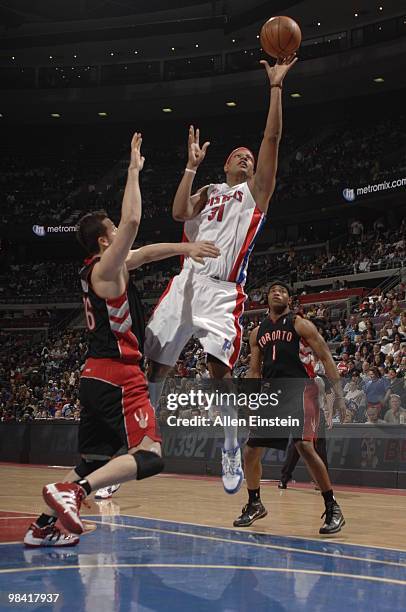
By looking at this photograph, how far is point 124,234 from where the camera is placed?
4816mm

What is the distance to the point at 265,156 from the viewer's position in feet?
19.1

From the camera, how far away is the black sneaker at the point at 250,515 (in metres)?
6.85

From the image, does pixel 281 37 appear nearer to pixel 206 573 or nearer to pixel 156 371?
pixel 156 371

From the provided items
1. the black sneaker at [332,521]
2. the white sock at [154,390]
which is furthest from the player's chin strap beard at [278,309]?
the black sneaker at [332,521]

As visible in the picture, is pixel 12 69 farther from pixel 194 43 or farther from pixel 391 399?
pixel 391 399

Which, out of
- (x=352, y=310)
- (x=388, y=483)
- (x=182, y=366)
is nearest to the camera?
(x=388, y=483)

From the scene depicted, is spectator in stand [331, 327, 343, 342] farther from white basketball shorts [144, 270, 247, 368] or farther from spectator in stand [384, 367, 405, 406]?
white basketball shorts [144, 270, 247, 368]

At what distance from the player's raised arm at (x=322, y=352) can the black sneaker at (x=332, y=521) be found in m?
0.80

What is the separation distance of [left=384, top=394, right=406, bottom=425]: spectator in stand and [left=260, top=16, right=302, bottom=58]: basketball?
6724mm

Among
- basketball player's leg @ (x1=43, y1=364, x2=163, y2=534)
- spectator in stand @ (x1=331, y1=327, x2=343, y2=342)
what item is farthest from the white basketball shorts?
spectator in stand @ (x1=331, y1=327, x2=343, y2=342)

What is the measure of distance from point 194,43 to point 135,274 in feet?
29.9

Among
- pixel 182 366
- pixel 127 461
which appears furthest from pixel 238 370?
pixel 127 461

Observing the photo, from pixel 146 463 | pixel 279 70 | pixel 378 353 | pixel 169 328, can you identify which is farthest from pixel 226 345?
pixel 378 353

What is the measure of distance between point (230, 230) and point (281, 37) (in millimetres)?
1396
